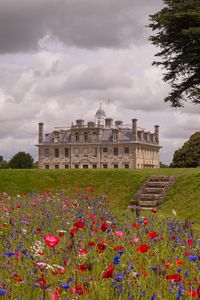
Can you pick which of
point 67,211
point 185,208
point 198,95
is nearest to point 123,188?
point 185,208

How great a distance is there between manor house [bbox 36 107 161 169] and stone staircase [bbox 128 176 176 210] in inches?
2424

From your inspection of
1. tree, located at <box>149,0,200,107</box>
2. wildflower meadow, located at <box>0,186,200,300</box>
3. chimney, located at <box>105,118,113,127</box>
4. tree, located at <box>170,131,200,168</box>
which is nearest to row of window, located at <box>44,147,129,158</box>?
chimney, located at <box>105,118,113,127</box>

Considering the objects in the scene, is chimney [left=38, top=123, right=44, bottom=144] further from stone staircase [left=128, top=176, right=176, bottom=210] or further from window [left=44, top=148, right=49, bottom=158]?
stone staircase [left=128, top=176, right=176, bottom=210]

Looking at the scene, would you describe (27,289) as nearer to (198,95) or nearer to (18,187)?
(18,187)

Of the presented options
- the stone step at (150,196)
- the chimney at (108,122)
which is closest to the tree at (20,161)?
the chimney at (108,122)

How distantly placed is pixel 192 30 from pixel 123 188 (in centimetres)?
909

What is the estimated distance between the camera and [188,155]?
160 ft

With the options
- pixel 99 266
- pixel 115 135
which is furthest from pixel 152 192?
pixel 115 135

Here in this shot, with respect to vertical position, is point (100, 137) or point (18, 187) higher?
point (100, 137)

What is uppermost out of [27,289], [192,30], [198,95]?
[192,30]

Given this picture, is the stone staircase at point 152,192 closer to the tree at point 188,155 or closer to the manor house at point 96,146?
the tree at point 188,155

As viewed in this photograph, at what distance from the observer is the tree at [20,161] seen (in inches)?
3433

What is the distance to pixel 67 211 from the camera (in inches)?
472

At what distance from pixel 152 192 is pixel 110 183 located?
3.37 meters
